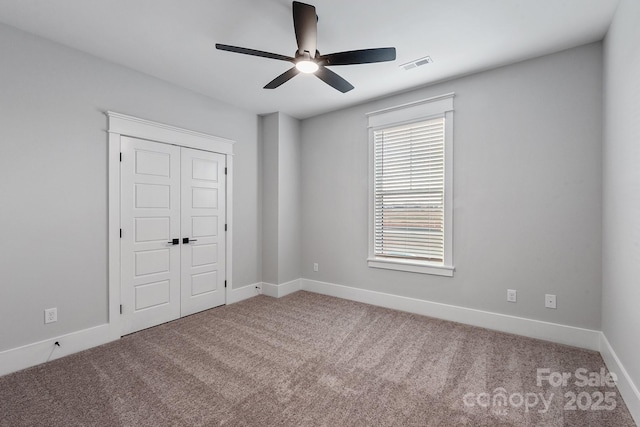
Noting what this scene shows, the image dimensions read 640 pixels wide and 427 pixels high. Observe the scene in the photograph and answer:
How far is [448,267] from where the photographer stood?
340 centimetres

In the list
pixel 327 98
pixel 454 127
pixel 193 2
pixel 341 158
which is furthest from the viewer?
pixel 341 158

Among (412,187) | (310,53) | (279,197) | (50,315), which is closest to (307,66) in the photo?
(310,53)

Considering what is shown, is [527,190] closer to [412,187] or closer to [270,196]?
[412,187]

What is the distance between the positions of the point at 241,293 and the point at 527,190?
12.6 ft

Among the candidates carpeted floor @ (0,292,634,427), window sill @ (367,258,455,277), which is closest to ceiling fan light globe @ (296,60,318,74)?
carpeted floor @ (0,292,634,427)

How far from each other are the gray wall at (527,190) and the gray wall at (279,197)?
161 cm

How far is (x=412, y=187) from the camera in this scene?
3.72 metres

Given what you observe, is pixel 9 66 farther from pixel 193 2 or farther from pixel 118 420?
pixel 118 420

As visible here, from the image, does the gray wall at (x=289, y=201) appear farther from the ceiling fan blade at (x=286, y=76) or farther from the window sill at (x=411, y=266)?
the ceiling fan blade at (x=286, y=76)

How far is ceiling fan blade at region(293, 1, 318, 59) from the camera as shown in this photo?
1846 mm

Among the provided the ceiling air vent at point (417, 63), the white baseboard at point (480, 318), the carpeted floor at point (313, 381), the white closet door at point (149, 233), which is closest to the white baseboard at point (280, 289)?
the white baseboard at point (480, 318)

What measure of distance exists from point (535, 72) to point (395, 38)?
1.53 metres

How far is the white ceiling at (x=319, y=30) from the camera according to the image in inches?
85.9

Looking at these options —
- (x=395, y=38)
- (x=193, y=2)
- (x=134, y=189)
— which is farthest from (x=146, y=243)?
(x=395, y=38)
